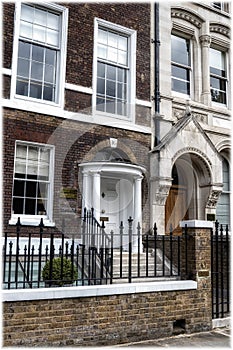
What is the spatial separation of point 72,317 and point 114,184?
6349 millimetres

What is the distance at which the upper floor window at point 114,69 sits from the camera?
12305 millimetres

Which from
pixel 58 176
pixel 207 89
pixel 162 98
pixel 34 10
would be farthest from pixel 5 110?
pixel 207 89

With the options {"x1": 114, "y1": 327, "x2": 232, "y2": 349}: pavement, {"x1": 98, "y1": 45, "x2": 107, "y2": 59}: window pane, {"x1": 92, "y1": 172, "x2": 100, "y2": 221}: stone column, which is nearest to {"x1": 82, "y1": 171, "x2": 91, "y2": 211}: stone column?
{"x1": 92, "y1": 172, "x2": 100, "y2": 221}: stone column

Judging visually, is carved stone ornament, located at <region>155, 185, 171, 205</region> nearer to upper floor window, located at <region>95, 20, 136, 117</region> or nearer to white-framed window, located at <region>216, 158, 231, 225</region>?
upper floor window, located at <region>95, 20, 136, 117</region>

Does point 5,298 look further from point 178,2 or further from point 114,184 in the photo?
point 178,2

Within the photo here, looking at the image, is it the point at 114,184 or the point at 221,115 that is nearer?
the point at 114,184

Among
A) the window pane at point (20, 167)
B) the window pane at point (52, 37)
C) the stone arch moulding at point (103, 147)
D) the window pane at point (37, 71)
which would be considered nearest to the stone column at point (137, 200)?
the stone arch moulding at point (103, 147)

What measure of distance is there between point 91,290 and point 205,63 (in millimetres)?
11203

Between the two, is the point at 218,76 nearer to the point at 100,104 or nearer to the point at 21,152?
the point at 100,104

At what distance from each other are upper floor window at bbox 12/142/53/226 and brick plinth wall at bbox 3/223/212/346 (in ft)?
14.8

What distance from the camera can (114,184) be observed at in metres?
12.2

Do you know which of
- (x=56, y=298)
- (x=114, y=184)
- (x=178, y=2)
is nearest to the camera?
(x=56, y=298)

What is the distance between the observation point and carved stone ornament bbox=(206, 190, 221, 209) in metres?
13.5

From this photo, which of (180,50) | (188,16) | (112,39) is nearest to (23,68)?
(112,39)
